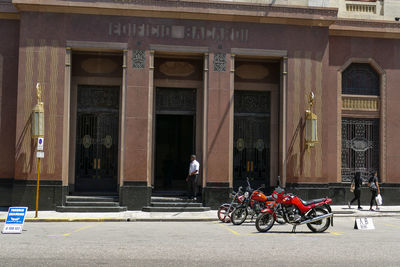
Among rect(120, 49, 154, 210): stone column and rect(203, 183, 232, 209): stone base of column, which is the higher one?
rect(120, 49, 154, 210): stone column

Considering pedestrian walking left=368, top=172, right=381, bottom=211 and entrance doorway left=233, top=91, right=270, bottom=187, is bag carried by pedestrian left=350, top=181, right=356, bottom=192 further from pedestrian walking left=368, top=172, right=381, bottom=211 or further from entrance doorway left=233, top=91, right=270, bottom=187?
entrance doorway left=233, top=91, right=270, bottom=187

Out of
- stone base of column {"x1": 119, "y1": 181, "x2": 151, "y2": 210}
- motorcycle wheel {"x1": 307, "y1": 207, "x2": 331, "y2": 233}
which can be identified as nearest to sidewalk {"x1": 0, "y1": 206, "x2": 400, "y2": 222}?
stone base of column {"x1": 119, "y1": 181, "x2": 151, "y2": 210}

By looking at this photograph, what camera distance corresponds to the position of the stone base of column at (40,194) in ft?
63.3

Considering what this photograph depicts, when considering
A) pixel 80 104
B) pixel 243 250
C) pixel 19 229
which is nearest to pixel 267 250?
pixel 243 250

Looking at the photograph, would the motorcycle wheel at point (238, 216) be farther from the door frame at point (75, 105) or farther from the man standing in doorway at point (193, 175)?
the door frame at point (75, 105)

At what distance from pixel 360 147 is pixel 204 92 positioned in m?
7.57

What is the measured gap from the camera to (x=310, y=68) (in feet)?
69.4

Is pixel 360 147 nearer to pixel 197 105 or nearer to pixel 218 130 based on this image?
pixel 218 130

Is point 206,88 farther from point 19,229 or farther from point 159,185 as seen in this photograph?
point 19,229

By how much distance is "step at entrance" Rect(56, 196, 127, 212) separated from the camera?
19188 millimetres

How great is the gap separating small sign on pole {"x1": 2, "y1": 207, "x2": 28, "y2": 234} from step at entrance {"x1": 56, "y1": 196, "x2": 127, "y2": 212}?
5602 mm

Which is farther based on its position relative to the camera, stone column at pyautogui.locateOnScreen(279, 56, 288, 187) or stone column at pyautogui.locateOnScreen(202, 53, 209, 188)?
stone column at pyautogui.locateOnScreen(279, 56, 288, 187)

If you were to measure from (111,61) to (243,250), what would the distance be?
518 inches

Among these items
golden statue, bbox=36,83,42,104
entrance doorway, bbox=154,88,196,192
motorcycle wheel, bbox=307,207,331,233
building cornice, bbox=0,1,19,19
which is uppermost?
building cornice, bbox=0,1,19,19
